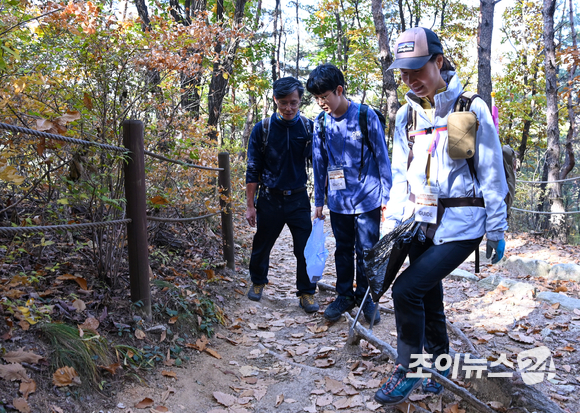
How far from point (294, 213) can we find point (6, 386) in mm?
2825

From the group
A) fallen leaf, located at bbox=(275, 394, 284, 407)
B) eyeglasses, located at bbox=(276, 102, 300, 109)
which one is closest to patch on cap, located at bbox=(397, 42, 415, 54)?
eyeglasses, located at bbox=(276, 102, 300, 109)

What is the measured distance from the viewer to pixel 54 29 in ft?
11.6

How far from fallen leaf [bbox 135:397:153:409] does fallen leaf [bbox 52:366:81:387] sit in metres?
0.37

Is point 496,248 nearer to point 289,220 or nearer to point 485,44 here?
point 289,220

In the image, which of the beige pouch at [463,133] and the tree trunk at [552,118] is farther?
the tree trunk at [552,118]

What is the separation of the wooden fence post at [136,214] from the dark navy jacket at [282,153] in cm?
136

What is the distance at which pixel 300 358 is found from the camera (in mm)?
3527

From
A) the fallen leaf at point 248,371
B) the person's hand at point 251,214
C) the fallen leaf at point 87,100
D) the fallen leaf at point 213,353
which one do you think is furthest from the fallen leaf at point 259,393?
the fallen leaf at point 87,100

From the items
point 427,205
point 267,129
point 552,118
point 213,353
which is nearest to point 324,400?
point 213,353

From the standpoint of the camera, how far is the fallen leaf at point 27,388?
211cm

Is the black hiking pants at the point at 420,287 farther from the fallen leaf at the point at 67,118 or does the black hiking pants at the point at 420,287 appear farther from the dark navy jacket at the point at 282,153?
the fallen leaf at the point at 67,118

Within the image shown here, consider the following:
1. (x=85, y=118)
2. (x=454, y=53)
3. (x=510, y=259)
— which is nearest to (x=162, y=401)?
(x=85, y=118)

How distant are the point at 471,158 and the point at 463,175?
102 millimetres

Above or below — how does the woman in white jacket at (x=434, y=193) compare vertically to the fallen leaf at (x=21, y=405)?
above
